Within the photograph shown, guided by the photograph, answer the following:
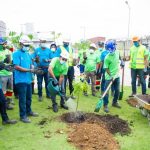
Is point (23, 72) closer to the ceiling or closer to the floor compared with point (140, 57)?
closer to the floor

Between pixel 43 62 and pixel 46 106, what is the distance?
4.65 feet

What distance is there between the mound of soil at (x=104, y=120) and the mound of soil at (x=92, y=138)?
368 mm

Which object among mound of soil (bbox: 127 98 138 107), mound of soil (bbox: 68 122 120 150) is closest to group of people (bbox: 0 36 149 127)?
mound of soil (bbox: 127 98 138 107)

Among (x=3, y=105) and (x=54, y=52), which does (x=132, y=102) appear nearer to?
(x=54, y=52)

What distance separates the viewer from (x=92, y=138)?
5500mm

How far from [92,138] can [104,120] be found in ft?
4.51

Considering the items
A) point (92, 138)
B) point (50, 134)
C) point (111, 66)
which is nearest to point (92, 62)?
point (111, 66)

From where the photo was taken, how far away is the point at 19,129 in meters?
6.28

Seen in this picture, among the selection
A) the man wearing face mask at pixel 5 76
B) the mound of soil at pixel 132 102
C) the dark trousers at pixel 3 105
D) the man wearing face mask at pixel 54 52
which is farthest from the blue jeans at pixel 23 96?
the mound of soil at pixel 132 102

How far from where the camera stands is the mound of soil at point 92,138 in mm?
5258

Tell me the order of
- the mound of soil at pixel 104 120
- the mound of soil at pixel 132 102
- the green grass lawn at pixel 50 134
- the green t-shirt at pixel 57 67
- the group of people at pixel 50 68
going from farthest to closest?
the mound of soil at pixel 132 102 < the green t-shirt at pixel 57 67 < the group of people at pixel 50 68 < the mound of soil at pixel 104 120 < the green grass lawn at pixel 50 134

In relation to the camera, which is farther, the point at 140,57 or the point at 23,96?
the point at 140,57

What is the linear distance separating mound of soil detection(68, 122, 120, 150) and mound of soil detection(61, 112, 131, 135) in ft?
1.21

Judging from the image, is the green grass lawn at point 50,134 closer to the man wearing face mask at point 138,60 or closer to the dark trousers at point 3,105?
the dark trousers at point 3,105
